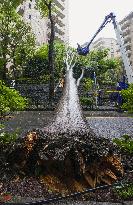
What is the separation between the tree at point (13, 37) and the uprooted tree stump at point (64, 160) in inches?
946

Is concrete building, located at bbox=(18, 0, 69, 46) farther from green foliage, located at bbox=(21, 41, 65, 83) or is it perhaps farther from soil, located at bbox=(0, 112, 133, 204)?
soil, located at bbox=(0, 112, 133, 204)

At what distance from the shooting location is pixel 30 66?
43.5m

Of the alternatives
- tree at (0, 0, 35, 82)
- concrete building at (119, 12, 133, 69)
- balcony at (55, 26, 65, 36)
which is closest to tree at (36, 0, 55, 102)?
tree at (0, 0, 35, 82)

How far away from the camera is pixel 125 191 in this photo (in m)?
4.92

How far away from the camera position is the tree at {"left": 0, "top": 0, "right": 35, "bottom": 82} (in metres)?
30.2

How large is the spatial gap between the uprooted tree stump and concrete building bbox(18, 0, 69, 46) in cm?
3762

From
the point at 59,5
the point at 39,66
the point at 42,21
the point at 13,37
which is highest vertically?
the point at 59,5

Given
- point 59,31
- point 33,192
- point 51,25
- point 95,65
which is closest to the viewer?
point 33,192

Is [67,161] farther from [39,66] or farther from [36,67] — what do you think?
[39,66]

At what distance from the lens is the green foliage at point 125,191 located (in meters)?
4.82

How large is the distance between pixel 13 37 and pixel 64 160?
3137 cm

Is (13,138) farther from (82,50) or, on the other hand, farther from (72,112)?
(82,50)

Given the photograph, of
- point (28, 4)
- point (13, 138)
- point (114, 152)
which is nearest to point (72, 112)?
point (13, 138)

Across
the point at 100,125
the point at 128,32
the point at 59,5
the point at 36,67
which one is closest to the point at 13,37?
the point at 36,67
